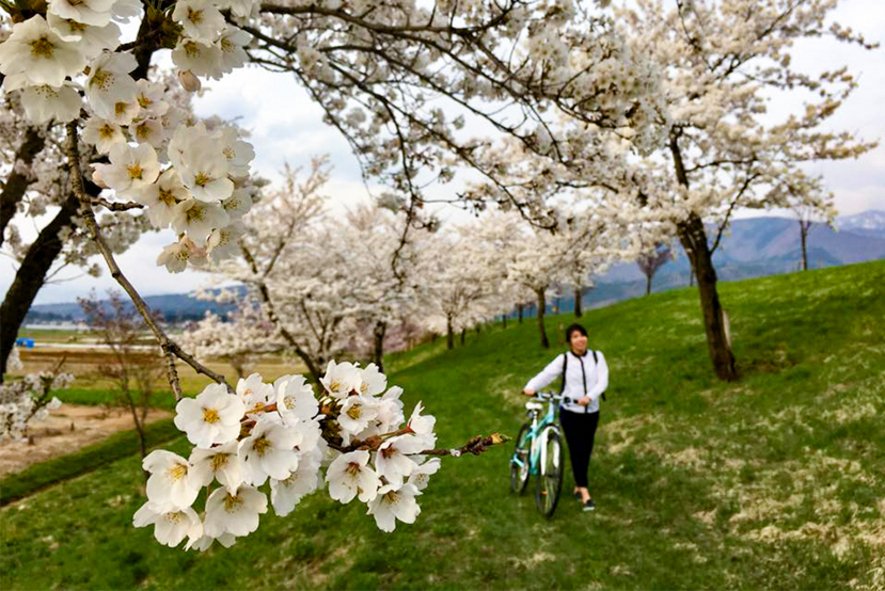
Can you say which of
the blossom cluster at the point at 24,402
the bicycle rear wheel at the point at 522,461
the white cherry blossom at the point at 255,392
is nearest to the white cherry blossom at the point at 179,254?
the white cherry blossom at the point at 255,392

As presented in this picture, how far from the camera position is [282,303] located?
60.4 feet

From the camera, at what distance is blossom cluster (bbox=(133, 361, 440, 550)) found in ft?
3.35

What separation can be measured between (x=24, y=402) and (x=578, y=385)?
17.9 ft

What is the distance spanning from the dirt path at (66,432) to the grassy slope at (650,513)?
4.91 metres

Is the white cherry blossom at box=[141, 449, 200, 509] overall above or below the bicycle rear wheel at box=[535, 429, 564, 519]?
above

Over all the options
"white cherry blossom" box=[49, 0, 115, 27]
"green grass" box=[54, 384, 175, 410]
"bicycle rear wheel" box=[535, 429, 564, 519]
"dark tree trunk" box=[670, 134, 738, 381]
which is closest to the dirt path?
"green grass" box=[54, 384, 175, 410]

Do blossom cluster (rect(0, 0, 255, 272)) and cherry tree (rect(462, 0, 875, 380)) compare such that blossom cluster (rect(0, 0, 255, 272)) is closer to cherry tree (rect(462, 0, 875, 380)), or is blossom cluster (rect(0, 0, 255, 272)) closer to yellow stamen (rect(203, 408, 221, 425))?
yellow stamen (rect(203, 408, 221, 425))

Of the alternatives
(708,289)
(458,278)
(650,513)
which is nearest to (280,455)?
(650,513)

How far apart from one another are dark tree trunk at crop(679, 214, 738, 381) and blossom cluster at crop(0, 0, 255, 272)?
11.6 meters

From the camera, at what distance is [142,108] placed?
4.24ft

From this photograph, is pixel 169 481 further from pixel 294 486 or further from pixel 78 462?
pixel 78 462

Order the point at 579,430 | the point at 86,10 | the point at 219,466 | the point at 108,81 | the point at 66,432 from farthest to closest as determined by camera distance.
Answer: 1. the point at 66,432
2. the point at 579,430
3. the point at 108,81
4. the point at 219,466
5. the point at 86,10

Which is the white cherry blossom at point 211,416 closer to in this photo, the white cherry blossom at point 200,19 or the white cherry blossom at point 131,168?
the white cherry blossom at point 131,168

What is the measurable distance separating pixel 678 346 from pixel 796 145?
20.9 feet
